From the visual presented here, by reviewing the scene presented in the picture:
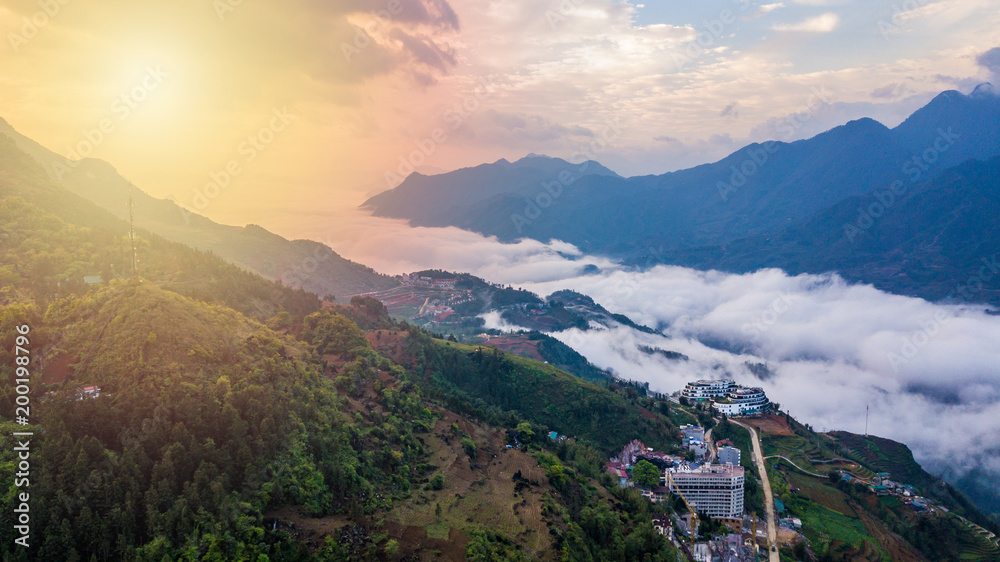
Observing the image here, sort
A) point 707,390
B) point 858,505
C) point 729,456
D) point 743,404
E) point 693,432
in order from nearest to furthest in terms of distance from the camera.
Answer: point 858,505 < point 729,456 < point 693,432 < point 743,404 < point 707,390

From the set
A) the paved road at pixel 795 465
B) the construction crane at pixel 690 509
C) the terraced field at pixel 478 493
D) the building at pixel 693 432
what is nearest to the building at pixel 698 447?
the building at pixel 693 432

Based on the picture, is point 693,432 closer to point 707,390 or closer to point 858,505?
point 858,505

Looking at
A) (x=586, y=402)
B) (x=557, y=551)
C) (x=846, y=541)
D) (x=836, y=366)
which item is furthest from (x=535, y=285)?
(x=557, y=551)

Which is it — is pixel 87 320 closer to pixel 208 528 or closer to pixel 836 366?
pixel 208 528

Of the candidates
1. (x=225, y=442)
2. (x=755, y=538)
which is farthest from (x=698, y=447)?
(x=225, y=442)

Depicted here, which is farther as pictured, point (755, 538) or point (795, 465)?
point (795, 465)

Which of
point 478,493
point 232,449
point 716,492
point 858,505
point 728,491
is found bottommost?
point 858,505

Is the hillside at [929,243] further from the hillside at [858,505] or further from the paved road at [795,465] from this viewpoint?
the paved road at [795,465]
